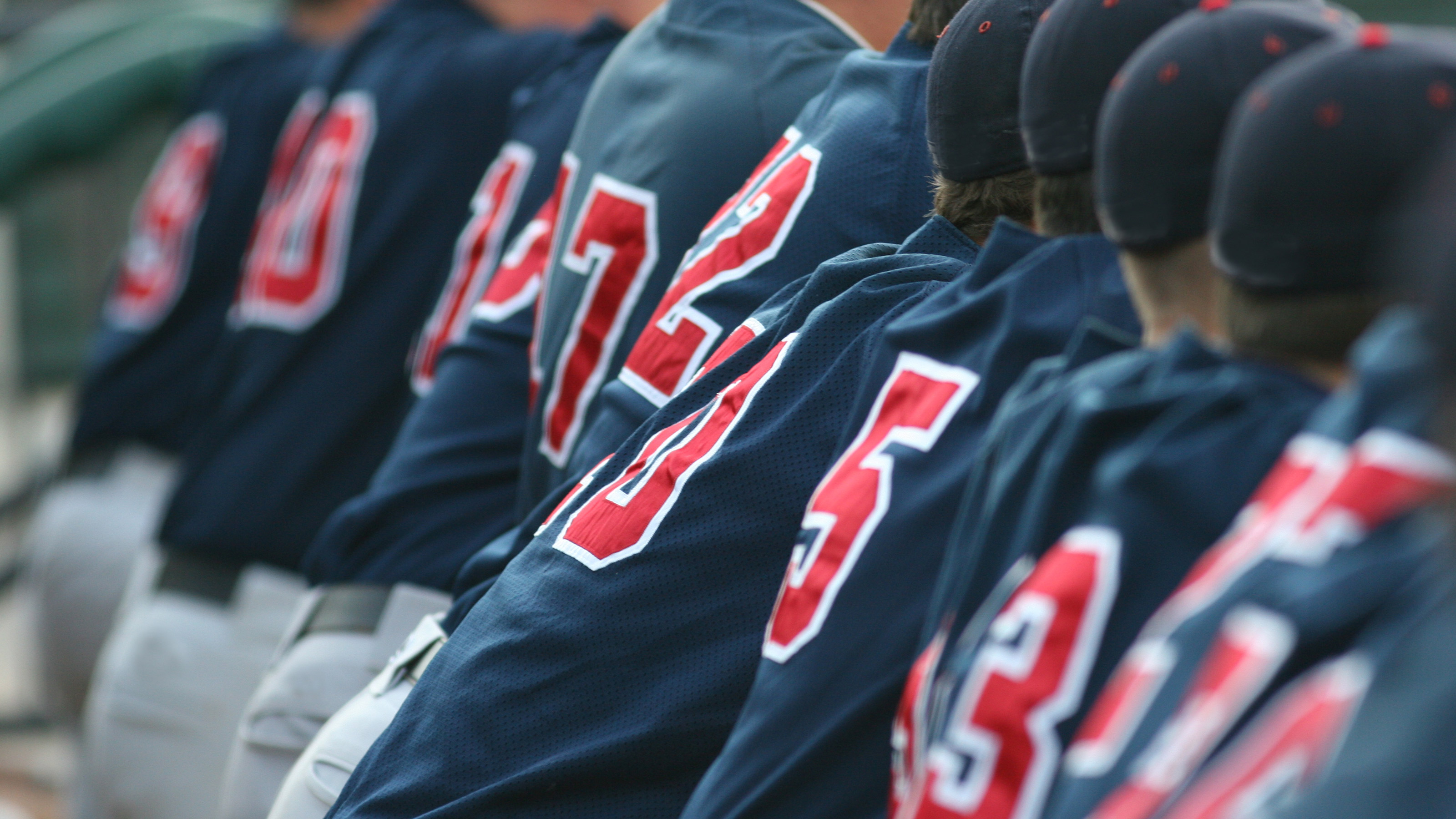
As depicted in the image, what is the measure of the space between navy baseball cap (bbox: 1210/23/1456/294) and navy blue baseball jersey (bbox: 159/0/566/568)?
228 cm

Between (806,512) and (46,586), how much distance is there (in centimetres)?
338

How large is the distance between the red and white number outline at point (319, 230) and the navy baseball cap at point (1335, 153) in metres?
2.50

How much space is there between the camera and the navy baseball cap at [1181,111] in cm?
114

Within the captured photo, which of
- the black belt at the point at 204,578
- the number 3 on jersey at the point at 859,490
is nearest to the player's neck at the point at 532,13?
the black belt at the point at 204,578

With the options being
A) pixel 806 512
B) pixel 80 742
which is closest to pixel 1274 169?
pixel 806 512

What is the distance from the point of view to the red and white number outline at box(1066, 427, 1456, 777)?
2.95 ft

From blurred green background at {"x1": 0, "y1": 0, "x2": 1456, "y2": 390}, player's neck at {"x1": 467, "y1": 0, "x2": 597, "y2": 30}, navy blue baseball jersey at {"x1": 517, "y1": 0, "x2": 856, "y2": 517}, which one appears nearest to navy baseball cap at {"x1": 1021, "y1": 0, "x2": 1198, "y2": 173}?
navy blue baseball jersey at {"x1": 517, "y1": 0, "x2": 856, "y2": 517}

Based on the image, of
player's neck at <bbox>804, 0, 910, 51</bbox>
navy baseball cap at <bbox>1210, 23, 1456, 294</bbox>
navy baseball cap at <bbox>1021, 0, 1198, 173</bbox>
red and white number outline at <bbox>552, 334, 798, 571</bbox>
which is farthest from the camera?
player's neck at <bbox>804, 0, 910, 51</bbox>

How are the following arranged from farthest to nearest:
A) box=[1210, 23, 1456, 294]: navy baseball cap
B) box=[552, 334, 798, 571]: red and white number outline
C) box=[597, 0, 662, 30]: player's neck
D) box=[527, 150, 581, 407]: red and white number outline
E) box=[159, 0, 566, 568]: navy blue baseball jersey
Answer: box=[159, 0, 566, 568]: navy blue baseball jersey
box=[597, 0, 662, 30]: player's neck
box=[527, 150, 581, 407]: red and white number outline
box=[552, 334, 798, 571]: red and white number outline
box=[1210, 23, 1456, 294]: navy baseball cap

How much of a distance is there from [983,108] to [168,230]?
339cm

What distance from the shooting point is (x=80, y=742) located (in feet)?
13.5

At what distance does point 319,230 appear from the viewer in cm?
338

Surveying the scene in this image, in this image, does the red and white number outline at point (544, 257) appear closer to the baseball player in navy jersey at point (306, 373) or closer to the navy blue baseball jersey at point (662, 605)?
the baseball player in navy jersey at point (306, 373)

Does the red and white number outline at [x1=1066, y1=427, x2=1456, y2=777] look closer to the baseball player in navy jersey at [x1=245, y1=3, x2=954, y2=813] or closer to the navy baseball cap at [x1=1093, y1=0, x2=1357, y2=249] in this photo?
the navy baseball cap at [x1=1093, y1=0, x2=1357, y2=249]
